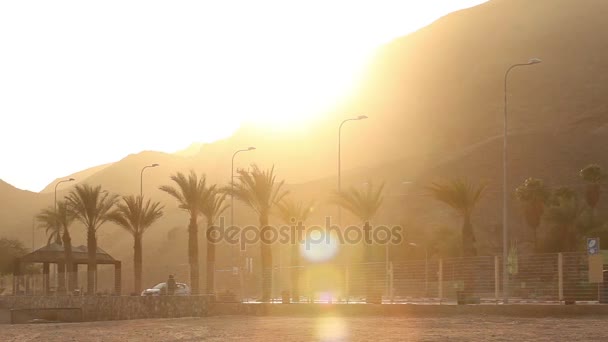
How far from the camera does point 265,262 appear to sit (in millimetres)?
51375

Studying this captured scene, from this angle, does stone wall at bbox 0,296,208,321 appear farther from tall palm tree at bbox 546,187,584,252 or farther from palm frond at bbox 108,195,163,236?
tall palm tree at bbox 546,187,584,252

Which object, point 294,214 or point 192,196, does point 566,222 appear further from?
point 192,196

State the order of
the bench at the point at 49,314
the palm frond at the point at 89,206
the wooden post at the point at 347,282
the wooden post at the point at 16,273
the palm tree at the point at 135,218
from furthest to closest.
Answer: the palm frond at the point at 89,206 < the wooden post at the point at 16,273 < the palm tree at the point at 135,218 < the wooden post at the point at 347,282 < the bench at the point at 49,314

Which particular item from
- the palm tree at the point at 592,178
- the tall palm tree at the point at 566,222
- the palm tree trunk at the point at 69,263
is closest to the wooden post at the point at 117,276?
the palm tree trunk at the point at 69,263

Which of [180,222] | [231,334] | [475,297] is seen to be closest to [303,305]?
[475,297]

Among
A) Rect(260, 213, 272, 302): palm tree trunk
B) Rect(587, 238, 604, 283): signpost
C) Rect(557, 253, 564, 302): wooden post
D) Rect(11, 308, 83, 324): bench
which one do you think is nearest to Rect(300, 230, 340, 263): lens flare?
Rect(260, 213, 272, 302): palm tree trunk

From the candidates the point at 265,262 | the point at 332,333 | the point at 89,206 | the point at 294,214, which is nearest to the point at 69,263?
the point at 89,206

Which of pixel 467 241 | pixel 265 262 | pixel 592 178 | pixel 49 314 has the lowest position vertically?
pixel 49 314

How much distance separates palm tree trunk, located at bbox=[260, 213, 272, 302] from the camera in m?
46.8

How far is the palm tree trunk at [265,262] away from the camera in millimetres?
46781

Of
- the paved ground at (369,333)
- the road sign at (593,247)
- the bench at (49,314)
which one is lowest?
the bench at (49,314)

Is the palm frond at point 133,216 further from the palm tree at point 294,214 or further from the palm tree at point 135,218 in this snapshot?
the palm tree at point 294,214

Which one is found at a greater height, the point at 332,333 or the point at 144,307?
the point at 332,333

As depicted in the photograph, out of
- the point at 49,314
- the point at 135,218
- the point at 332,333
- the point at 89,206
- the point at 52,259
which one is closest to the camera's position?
the point at 332,333
